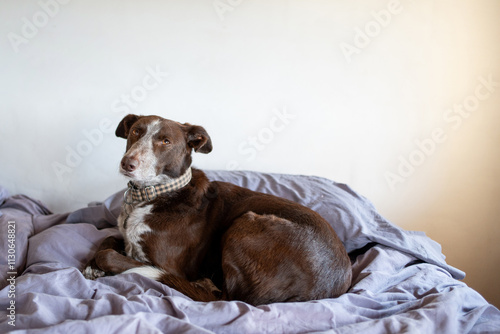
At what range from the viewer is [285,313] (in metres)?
1.60

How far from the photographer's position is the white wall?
299 cm

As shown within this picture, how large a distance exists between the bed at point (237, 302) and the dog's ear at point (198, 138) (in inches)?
27.1

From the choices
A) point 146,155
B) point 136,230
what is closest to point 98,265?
point 136,230

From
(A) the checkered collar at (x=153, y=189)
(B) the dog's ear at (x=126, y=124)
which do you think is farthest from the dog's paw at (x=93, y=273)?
(B) the dog's ear at (x=126, y=124)

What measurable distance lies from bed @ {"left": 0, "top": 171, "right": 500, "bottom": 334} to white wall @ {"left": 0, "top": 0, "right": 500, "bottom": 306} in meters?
0.58

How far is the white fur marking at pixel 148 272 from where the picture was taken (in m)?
1.91

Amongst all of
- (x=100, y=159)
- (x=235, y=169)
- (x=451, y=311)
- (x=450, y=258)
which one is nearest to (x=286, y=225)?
(x=451, y=311)

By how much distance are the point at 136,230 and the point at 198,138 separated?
563 millimetres

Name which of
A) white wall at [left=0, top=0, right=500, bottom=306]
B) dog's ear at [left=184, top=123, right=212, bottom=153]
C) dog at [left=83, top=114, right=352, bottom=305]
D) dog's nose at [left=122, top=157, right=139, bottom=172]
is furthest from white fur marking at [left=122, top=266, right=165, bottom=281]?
white wall at [left=0, top=0, right=500, bottom=306]

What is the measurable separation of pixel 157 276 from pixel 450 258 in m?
2.52

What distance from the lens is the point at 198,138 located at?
2201 millimetres

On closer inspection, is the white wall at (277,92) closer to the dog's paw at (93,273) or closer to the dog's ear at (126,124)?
the dog's ear at (126,124)

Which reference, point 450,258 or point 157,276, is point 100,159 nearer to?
point 157,276

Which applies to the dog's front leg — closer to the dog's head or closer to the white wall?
the dog's head
